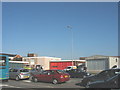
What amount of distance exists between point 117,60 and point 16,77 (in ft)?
102

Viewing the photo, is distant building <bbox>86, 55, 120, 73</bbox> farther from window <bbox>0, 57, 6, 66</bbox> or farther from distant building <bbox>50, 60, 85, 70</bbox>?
window <bbox>0, 57, 6, 66</bbox>

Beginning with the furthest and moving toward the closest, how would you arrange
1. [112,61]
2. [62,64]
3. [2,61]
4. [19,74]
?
[62,64] < [112,61] < [19,74] < [2,61]

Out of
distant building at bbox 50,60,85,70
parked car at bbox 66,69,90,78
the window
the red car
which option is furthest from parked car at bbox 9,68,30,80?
distant building at bbox 50,60,85,70

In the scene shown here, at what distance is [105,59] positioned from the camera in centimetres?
4494

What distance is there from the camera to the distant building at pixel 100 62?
145ft

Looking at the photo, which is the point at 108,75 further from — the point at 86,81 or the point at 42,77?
the point at 42,77

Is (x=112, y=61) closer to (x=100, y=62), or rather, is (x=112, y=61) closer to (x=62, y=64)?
(x=100, y=62)

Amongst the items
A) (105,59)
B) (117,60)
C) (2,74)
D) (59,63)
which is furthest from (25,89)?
(59,63)

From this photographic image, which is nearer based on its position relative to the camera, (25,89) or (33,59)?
(25,89)

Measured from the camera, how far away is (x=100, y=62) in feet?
150

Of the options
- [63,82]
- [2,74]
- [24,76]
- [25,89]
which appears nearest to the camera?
[25,89]

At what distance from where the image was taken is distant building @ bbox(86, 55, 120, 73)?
44194mm

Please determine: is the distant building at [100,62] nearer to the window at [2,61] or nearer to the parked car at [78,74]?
the parked car at [78,74]

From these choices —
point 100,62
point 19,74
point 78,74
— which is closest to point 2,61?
point 19,74
